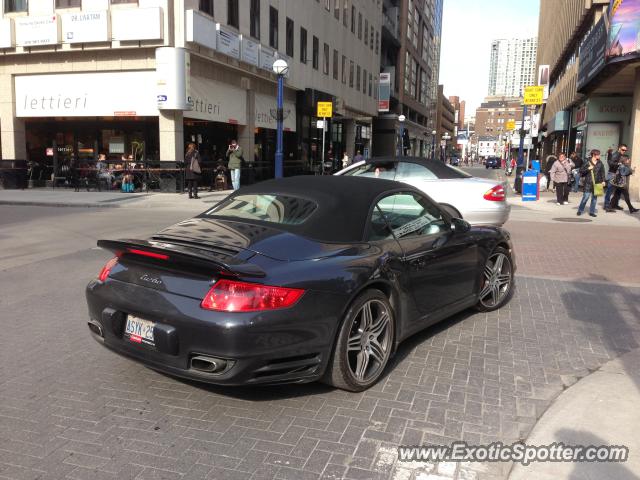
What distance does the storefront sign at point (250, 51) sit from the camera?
24.1m

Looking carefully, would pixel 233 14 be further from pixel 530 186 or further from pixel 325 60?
pixel 530 186

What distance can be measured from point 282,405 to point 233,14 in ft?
76.0

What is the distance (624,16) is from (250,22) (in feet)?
50.2

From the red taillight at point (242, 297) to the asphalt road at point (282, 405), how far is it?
0.77 meters

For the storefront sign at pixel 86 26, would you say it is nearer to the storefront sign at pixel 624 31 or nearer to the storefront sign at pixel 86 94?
the storefront sign at pixel 86 94

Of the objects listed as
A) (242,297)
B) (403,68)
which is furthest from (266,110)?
(403,68)

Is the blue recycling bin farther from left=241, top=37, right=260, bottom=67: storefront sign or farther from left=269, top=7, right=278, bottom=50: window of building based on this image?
left=269, top=7, right=278, bottom=50: window of building

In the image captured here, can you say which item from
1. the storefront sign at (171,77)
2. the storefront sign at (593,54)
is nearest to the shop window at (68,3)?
the storefront sign at (171,77)

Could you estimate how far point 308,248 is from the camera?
3811 mm

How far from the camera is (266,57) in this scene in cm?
2614

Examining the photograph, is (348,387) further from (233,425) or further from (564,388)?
(564,388)

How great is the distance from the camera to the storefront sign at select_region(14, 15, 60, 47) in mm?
21172

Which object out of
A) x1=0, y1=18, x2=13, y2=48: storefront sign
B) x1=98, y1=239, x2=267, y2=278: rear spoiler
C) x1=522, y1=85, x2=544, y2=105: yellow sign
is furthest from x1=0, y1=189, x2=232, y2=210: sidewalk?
x1=522, y1=85, x2=544, y2=105: yellow sign

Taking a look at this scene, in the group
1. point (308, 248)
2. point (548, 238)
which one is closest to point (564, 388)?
point (308, 248)
